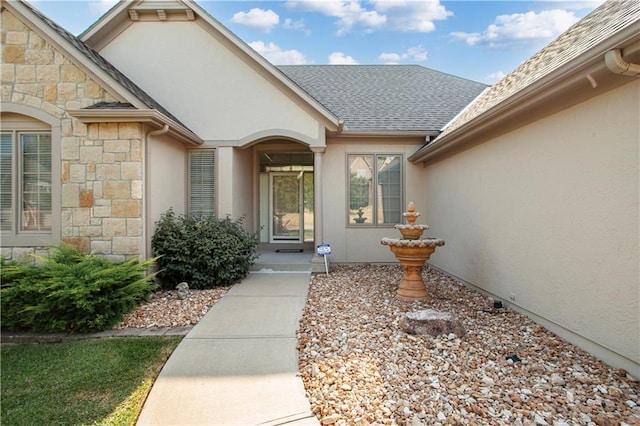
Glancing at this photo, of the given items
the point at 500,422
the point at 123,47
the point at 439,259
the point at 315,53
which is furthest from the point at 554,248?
the point at 315,53

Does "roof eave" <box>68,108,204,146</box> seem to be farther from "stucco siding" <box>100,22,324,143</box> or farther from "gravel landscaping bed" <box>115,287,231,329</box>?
"gravel landscaping bed" <box>115,287,231,329</box>

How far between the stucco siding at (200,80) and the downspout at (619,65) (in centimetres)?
593

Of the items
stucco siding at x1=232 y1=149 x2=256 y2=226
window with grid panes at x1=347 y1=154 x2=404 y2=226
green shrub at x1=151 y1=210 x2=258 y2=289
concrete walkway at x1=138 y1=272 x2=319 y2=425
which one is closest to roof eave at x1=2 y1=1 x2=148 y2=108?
green shrub at x1=151 y1=210 x2=258 y2=289

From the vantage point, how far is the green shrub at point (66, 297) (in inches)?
176

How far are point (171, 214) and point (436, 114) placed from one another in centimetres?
757

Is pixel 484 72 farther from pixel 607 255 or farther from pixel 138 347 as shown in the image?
pixel 138 347

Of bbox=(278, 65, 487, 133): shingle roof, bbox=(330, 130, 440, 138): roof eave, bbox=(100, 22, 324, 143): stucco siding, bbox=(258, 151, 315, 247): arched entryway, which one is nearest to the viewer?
bbox=(100, 22, 324, 143): stucco siding

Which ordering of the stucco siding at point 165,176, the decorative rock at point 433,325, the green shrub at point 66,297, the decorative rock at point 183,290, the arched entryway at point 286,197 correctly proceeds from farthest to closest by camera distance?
the arched entryway at point 286,197 → the stucco siding at point 165,176 → the decorative rock at point 183,290 → the green shrub at point 66,297 → the decorative rock at point 433,325

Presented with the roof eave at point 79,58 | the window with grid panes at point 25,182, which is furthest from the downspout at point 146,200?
the window with grid panes at point 25,182

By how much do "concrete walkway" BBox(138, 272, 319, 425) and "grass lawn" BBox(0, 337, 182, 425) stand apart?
0.19 m

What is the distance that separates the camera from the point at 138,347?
13.5ft

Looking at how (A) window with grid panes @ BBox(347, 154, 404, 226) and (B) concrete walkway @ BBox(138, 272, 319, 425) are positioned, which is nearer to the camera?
(B) concrete walkway @ BBox(138, 272, 319, 425)

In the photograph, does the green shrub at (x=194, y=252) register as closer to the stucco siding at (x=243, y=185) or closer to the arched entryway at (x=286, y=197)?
the stucco siding at (x=243, y=185)

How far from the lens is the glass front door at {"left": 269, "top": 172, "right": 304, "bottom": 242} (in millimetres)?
11062
